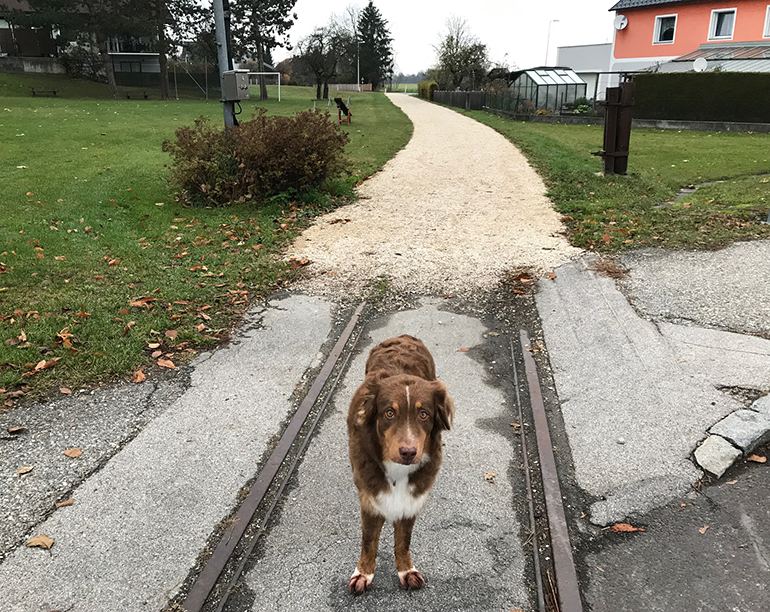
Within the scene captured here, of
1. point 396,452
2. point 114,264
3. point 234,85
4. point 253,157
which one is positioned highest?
point 234,85

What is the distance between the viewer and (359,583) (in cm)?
310

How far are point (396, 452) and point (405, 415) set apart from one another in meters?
0.18

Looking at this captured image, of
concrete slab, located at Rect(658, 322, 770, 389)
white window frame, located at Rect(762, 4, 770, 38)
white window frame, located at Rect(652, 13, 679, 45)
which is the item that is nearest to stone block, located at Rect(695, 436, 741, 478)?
concrete slab, located at Rect(658, 322, 770, 389)

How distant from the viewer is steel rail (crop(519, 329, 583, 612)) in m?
3.07

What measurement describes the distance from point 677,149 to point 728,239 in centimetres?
1231

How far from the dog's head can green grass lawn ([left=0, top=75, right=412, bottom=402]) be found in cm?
338

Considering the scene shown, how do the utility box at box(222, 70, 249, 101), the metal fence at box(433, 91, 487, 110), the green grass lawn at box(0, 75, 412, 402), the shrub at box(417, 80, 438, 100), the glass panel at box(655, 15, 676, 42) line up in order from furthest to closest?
the shrub at box(417, 80, 438, 100)
the metal fence at box(433, 91, 487, 110)
the glass panel at box(655, 15, 676, 42)
the utility box at box(222, 70, 249, 101)
the green grass lawn at box(0, 75, 412, 402)

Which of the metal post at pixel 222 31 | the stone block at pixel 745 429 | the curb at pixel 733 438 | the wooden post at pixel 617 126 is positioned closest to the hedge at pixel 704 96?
the wooden post at pixel 617 126

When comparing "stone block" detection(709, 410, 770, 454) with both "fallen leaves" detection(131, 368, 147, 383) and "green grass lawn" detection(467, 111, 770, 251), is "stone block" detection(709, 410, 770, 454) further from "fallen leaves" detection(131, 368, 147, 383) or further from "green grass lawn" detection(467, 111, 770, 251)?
"fallen leaves" detection(131, 368, 147, 383)

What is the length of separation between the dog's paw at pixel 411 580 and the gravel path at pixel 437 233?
15.4 ft

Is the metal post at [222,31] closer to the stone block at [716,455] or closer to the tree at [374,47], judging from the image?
the stone block at [716,455]

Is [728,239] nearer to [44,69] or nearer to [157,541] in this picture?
[157,541]

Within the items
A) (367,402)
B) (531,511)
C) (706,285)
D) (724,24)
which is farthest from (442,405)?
(724,24)

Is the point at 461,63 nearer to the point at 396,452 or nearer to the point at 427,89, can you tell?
the point at 427,89
